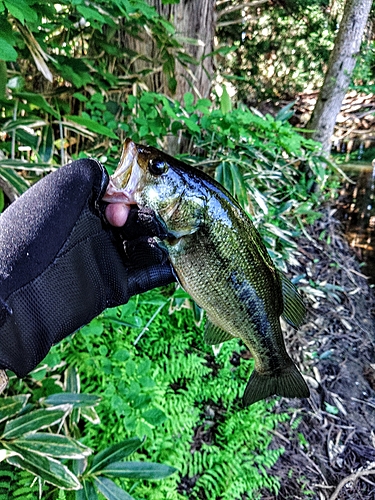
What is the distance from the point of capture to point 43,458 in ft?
4.78

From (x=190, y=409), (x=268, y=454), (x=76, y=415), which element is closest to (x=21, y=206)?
(x=76, y=415)

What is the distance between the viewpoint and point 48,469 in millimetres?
1419

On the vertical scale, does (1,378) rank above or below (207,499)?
above

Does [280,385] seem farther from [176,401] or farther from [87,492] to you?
[176,401]

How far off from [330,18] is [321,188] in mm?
2742

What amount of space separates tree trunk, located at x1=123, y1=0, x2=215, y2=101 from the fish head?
1.81m

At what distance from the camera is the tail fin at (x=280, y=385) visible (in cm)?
143

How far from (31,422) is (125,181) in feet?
3.26

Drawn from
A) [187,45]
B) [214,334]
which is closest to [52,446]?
[214,334]

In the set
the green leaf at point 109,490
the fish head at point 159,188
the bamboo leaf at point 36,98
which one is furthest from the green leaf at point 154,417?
the bamboo leaf at point 36,98

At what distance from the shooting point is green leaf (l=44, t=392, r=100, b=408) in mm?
1668

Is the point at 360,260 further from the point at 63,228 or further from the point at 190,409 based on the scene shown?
the point at 63,228

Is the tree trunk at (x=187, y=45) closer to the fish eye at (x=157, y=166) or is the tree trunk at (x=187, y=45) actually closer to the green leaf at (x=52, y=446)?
the fish eye at (x=157, y=166)

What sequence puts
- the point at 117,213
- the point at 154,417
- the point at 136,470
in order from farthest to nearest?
the point at 154,417 → the point at 136,470 → the point at 117,213
